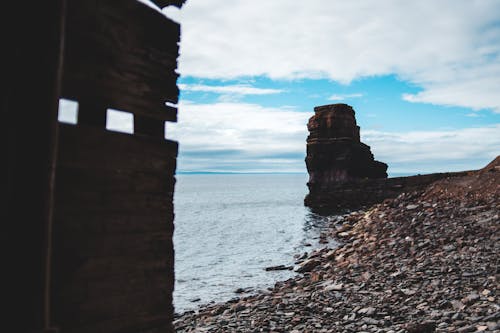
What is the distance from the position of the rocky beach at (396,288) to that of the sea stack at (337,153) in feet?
130

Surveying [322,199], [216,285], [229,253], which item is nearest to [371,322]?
[216,285]

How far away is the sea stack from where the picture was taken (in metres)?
61.8

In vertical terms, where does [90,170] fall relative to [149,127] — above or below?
below

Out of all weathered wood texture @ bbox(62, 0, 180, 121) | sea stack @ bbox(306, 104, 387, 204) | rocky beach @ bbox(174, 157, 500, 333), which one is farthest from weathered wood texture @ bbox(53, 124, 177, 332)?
sea stack @ bbox(306, 104, 387, 204)

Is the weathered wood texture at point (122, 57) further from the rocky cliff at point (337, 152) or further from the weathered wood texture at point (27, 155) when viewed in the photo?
the rocky cliff at point (337, 152)

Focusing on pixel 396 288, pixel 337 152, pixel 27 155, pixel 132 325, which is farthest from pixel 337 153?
pixel 27 155

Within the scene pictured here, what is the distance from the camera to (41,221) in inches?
84.4

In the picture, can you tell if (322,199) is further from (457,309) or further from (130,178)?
(130,178)

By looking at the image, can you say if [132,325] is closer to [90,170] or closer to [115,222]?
[115,222]

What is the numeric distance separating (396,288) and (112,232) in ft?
35.3

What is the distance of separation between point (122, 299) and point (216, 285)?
53.7 ft

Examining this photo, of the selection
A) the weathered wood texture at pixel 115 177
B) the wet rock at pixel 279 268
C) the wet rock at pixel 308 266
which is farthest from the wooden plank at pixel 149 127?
the wet rock at pixel 279 268

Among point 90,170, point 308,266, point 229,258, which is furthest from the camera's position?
point 229,258

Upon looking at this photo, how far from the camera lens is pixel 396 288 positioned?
1143 cm
